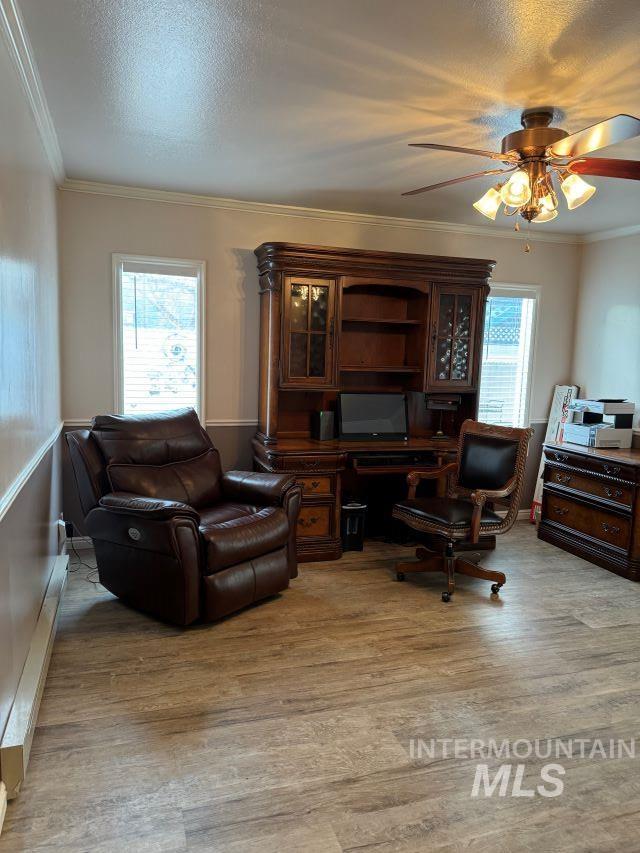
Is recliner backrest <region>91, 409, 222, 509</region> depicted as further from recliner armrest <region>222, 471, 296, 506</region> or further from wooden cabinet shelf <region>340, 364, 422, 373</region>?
wooden cabinet shelf <region>340, 364, 422, 373</region>

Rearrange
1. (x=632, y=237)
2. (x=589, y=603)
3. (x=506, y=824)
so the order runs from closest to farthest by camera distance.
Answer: (x=506, y=824) < (x=589, y=603) < (x=632, y=237)

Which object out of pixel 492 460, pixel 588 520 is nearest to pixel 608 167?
pixel 492 460

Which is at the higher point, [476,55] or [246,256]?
[476,55]

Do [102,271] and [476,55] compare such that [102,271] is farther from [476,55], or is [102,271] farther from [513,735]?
[513,735]

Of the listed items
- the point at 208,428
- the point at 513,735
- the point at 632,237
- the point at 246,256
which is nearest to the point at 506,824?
the point at 513,735

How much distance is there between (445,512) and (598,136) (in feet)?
7.30

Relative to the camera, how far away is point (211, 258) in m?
4.48

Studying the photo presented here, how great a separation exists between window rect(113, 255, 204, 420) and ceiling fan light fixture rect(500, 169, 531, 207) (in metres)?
2.47

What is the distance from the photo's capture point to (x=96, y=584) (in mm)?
3742

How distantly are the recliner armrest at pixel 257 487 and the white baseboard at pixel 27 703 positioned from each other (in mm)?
1213

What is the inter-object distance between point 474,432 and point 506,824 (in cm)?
272

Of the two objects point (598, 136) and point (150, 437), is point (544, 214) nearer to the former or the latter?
point (598, 136)

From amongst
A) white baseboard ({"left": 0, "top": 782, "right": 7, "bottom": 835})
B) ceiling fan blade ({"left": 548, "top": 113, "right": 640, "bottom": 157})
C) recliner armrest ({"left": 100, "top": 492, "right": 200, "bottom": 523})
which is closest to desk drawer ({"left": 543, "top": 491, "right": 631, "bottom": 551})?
ceiling fan blade ({"left": 548, "top": 113, "right": 640, "bottom": 157})

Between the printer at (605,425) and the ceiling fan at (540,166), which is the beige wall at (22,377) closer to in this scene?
the ceiling fan at (540,166)
